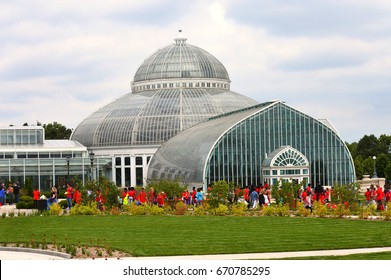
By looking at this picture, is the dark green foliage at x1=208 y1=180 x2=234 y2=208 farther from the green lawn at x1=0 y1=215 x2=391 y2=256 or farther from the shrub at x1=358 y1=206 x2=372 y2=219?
the shrub at x1=358 y1=206 x2=372 y2=219

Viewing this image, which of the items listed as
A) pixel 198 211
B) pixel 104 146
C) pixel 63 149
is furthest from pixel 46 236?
pixel 104 146

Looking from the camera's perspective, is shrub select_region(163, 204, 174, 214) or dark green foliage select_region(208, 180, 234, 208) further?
dark green foliage select_region(208, 180, 234, 208)

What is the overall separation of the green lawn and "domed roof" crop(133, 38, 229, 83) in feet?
233

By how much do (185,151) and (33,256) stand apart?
181ft

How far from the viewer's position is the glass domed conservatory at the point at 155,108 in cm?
10644

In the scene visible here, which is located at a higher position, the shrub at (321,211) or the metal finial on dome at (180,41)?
the metal finial on dome at (180,41)

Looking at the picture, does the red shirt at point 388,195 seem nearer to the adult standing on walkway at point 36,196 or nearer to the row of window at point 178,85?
the adult standing on walkway at point 36,196

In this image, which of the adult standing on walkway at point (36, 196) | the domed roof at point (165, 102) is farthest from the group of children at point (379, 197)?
the domed roof at point (165, 102)

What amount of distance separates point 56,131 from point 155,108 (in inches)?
1450

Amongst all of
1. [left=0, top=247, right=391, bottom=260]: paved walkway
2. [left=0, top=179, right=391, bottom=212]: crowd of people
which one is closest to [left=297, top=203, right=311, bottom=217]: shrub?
[left=0, top=179, right=391, bottom=212]: crowd of people

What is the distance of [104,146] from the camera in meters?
109

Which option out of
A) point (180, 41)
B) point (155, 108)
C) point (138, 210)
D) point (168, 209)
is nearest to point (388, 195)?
point (168, 209)

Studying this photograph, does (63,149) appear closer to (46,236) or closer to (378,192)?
(378,192)

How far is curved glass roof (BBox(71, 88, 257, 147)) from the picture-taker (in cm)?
10625
